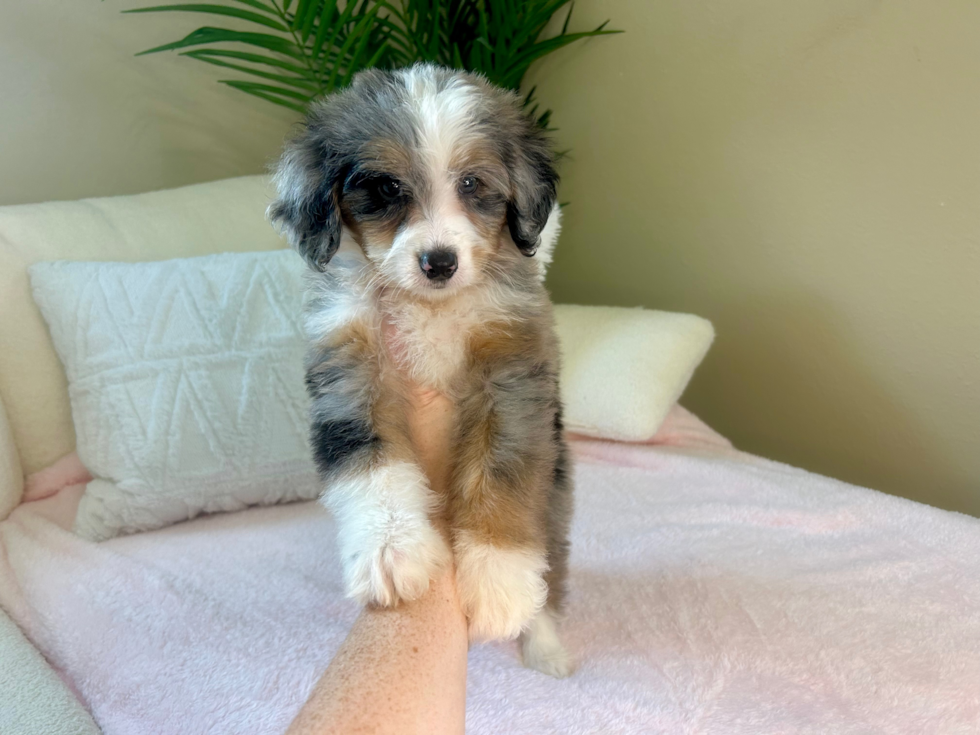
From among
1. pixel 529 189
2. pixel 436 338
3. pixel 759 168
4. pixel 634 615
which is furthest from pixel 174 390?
pixel 759 168

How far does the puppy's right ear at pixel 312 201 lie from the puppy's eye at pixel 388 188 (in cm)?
11

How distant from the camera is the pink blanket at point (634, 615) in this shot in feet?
5.27

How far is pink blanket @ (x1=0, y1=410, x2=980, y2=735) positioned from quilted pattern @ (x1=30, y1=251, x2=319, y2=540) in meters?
0.13

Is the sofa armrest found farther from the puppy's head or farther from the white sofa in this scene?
the puppy's head

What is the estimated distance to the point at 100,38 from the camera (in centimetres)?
294

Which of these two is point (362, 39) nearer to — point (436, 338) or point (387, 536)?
point (436, 338)

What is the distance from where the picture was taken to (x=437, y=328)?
171 cm

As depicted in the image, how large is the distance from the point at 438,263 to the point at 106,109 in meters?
2.38

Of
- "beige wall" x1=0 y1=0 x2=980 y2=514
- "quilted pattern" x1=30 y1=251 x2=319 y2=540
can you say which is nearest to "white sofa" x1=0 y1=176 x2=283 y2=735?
"quilted pattern" x1=30 y1=251 x2=319 y2=540

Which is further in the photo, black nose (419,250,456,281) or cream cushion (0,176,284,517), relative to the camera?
cream cushion (0,176,284,517)

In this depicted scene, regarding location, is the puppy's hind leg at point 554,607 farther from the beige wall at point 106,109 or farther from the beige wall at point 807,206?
the beige wall at point 106,109

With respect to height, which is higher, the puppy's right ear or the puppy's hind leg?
the puppy's right ear

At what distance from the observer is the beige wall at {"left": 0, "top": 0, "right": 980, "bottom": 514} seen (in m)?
2.37

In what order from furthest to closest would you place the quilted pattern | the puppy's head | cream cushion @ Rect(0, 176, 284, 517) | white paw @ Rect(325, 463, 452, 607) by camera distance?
cream cushion @ Rect(0, 176, 284, 517) < the quilted pattern < the puppy's head < white paw @ Rect(325, 463, 452, 607)
